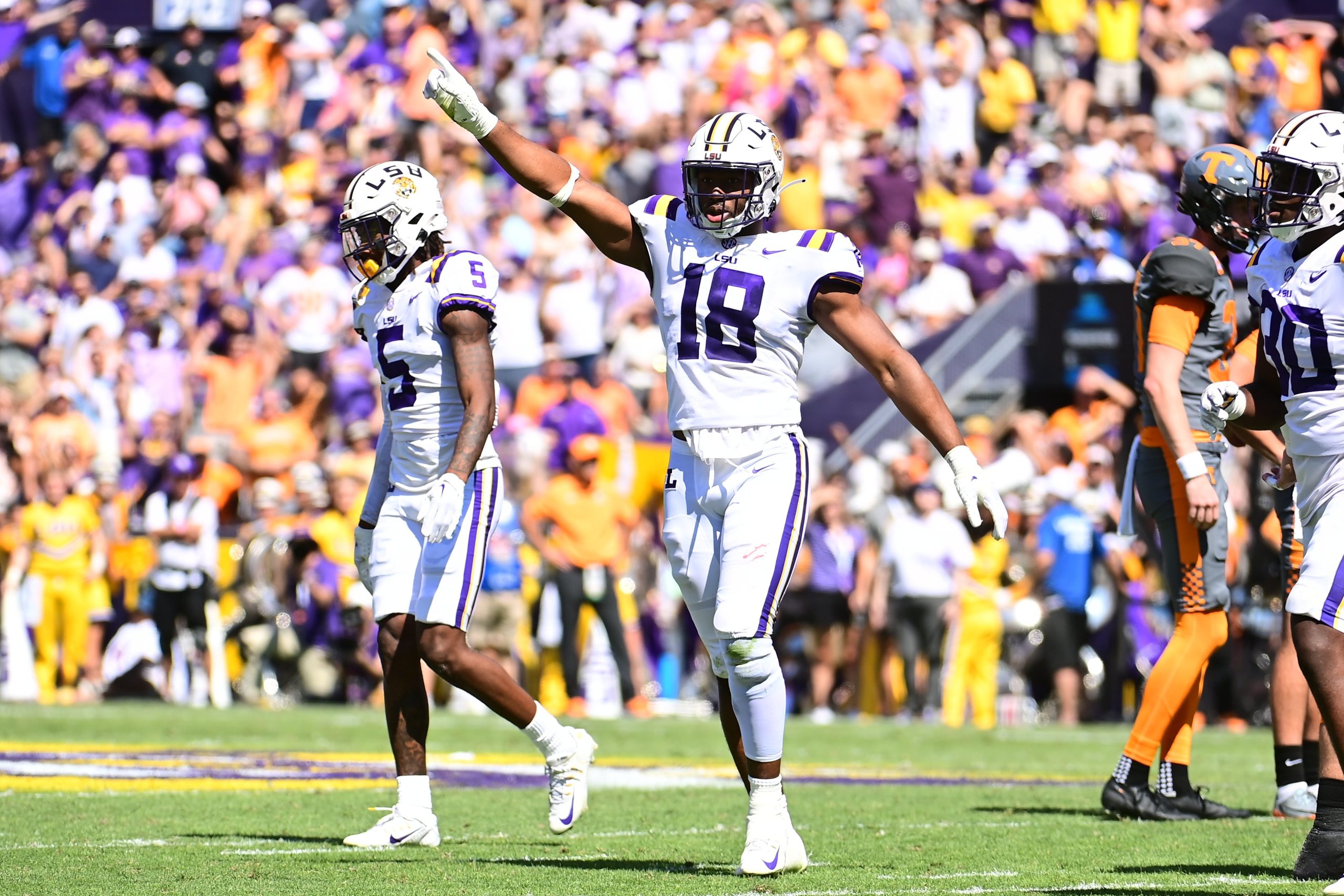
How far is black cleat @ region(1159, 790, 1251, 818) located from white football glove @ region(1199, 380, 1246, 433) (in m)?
1.91

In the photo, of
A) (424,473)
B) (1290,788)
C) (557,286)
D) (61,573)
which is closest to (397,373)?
(424,473)

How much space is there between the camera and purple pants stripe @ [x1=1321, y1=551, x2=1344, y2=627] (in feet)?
17.4

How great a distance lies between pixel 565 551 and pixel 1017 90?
22.7ft

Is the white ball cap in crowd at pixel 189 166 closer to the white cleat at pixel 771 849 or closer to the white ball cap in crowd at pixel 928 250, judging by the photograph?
the white ball cap in crowd at pixel 928 250

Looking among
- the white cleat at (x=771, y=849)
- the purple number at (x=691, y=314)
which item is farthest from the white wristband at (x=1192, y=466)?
the white cleat at (x=771, y=849)

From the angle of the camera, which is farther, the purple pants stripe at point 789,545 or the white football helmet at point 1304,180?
the purple pants stripe at point 789,545

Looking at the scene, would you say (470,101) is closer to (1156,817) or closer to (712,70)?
(1156,817)

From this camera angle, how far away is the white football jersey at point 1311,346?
216 inches

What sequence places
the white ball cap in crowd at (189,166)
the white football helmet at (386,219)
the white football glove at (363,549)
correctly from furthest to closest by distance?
the white ball cap in crowd at (189,166)
the white football glove at (363,549)
the white football helmet at (386,219)

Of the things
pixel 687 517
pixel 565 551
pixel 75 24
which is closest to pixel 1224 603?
pixel 687 517

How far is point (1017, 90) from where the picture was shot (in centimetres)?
1866

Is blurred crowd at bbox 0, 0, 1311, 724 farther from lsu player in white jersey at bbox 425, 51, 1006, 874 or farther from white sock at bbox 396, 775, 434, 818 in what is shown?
lsu player in white jersey at bbox 425, 51, 1006, 874

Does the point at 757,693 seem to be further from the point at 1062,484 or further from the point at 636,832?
the point at 1062,484

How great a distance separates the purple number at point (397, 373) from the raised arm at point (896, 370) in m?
1.48
